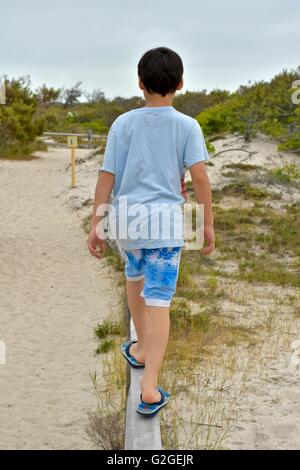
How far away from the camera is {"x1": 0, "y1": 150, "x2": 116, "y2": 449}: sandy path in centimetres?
470

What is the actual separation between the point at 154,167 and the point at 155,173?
27 millimetres

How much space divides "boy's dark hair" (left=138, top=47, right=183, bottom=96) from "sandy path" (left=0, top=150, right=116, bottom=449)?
236 centimetres

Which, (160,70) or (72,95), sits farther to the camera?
(72,95)

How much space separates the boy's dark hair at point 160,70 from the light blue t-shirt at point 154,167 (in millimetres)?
99

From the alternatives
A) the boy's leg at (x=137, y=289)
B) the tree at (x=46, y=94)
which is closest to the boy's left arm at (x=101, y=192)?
the boy's leg at (x=137, y=289)

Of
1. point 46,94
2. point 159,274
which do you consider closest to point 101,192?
point 159,274

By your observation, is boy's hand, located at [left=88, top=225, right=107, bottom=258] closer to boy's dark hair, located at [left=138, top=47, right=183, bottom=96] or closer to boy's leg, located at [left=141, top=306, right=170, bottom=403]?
boy's leg, located at [left=141, top=306, right=170, bottom=403]

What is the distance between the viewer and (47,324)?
283 inches

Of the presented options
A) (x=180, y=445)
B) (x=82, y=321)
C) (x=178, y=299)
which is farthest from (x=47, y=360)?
(x=180, y=445)

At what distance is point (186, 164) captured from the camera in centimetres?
315

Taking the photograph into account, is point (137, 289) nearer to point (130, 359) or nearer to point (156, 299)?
point (156, 299)

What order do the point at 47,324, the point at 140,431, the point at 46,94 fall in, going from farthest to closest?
the point at 46,94
the point at 47,324
the point at 140,431

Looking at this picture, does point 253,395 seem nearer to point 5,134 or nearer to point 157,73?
point 157,73

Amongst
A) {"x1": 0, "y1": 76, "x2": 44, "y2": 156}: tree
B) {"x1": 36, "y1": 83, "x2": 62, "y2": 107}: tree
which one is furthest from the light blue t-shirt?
{"x1": 36, "y1": 83, "x2": 62, "y2": 107}: tree
